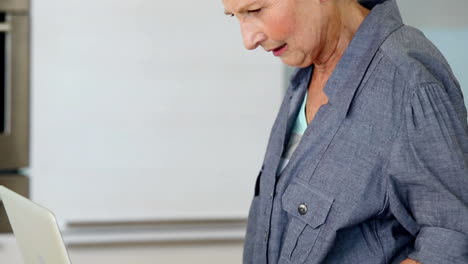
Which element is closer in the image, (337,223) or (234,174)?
(337,223)

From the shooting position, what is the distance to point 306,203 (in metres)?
1.27

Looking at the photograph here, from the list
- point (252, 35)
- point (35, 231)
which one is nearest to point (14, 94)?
point (252, 35)

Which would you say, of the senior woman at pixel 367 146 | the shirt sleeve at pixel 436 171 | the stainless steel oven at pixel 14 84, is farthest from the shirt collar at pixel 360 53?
the stainless steel oven at pixel 14 84

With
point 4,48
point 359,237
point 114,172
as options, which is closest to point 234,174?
point 114,172

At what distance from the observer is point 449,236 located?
114 cm

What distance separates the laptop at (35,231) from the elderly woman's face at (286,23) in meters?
0.47

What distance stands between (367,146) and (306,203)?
5.7 inches

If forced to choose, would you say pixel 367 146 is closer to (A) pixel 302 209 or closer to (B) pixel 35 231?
(A) pixel 302 209

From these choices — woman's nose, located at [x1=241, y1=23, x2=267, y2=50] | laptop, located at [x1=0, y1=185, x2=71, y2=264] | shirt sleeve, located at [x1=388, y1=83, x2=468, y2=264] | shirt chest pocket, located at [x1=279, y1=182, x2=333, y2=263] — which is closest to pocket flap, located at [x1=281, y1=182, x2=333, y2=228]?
shirt chest pocket, located at [x1=279, y1=182, x2=333, y2=263]

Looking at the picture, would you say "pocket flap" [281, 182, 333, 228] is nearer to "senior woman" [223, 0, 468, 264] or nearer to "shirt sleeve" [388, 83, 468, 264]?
"senior woman" [223, 0, 468, 264]

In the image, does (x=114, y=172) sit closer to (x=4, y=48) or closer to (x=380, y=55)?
(x=4, y=48)

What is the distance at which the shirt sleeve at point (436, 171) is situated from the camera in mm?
1137

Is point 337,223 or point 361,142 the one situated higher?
point 361,142

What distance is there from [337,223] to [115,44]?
1.12 metres
